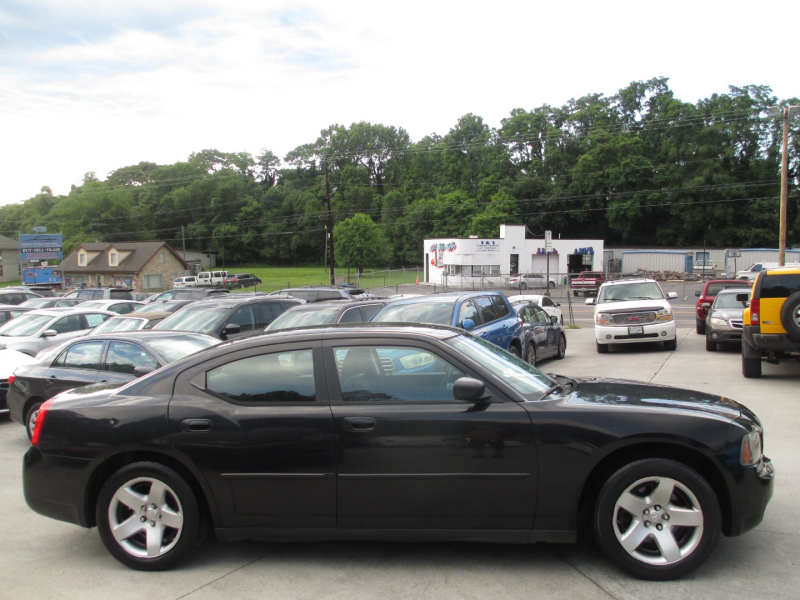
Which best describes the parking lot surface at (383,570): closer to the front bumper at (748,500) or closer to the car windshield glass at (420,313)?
the front bumper at (748,500)

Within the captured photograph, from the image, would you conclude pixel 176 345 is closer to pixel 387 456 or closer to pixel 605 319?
pixel 387 456

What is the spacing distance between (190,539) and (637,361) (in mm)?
12275

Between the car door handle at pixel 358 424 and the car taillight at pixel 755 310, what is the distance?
907cm

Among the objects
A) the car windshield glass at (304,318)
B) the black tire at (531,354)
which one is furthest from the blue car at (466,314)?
the car windshield glass at (304,318)

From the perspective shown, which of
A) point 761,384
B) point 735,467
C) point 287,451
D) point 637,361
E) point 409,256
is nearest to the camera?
point 735,467

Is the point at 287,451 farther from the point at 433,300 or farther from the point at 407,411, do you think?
the point at 433,300

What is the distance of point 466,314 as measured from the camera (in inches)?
428

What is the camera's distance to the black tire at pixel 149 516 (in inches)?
167

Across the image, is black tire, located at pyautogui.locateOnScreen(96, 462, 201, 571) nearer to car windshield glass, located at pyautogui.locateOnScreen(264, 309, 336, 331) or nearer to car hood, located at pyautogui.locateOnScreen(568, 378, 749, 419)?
car hood, located at pyautogui.locateOnScreen(568, 378, 749, 419)

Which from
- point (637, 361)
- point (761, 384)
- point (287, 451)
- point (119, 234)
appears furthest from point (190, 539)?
point (119, 234)

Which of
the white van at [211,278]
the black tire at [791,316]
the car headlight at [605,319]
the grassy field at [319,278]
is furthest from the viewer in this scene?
the white van at [211,278]

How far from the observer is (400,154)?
379 feet

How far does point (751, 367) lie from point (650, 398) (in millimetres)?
8509

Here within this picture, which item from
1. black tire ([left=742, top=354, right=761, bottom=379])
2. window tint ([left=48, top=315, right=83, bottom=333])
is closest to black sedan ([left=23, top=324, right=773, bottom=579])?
black tire ([left=742, top=354, right=761, bottom=379])
